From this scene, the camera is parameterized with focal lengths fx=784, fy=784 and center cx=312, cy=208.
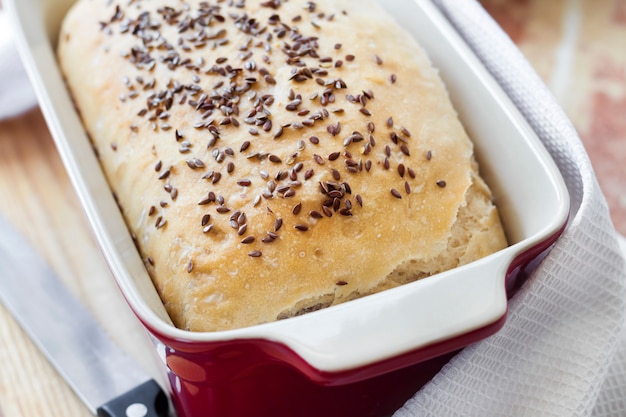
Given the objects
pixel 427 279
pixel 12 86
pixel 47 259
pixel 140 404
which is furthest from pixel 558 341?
pixel 12 86

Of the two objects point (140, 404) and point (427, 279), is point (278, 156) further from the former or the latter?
point (140, 404)

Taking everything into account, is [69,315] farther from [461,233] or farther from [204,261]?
[461,233]

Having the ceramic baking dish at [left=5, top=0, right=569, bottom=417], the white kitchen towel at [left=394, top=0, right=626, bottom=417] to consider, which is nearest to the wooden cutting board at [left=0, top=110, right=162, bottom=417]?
the ceramic baking dish at [left=5, top=0, right=569, bottom=417]

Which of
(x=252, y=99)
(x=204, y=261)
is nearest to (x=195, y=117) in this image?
(x=252, y=99)

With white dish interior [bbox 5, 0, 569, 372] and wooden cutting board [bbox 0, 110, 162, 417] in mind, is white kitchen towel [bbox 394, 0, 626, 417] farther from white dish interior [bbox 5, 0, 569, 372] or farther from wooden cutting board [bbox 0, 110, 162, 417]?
wooden cutting board [bbox 0, 110, 162, 417]

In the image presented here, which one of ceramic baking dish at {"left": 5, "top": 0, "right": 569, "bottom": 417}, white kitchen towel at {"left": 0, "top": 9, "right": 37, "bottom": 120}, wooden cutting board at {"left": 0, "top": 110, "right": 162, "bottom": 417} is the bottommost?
wooden cutting board at {"left": 0, "top": 110, "right": 162, "bottom": 417}

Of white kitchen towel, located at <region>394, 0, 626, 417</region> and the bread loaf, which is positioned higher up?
the bread loaf

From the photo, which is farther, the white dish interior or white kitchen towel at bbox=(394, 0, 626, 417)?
white kitchen towel at bbox=(394, 0, 626, 417)
